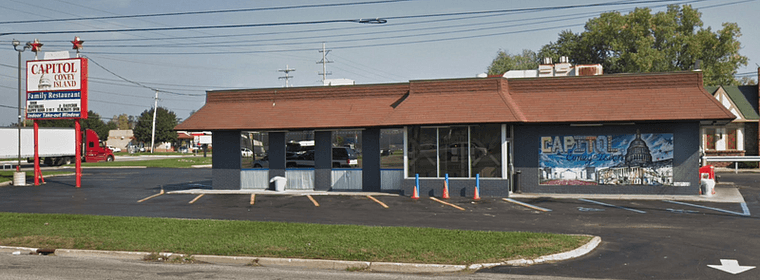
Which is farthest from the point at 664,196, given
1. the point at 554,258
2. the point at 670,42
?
the point at 670,42

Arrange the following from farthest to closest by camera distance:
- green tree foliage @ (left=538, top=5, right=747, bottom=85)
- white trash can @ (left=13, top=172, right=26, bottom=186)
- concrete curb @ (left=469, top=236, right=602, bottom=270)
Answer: green tree foliage @ (left=538, top=5, right=747, bottom=85), white trash can @ (left=13, top=172, right=26, bottom=186), concrete curb @ (left=469, top=236, right=602, bottom=270)

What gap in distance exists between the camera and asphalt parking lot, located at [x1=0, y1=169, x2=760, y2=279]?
10.8 meters

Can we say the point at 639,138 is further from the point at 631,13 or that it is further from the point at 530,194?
the point at 631,13

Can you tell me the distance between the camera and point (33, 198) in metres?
24.1

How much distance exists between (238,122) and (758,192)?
22.3 metres

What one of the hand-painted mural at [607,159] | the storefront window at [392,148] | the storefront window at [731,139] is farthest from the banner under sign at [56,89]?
the storefront window at [731,139]

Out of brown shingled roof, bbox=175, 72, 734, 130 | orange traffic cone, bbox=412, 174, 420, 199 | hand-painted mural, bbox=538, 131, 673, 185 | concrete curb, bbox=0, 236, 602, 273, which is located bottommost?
concrete curb, bbox=0, 236, 602, 273

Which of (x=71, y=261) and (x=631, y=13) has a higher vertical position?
(x=631, y=13)

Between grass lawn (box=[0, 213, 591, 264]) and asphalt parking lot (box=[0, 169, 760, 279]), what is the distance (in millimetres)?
1054

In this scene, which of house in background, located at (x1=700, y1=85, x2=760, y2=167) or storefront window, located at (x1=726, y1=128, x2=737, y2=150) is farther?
storefront window, located at (x1=726, y1=128, x2=737, y2=150)

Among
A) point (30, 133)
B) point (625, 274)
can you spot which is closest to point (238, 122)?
point (625, 274)

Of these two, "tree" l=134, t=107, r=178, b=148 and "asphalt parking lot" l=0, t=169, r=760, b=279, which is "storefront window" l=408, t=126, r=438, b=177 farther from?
"tree" l=134, t=107, r=178, b=148

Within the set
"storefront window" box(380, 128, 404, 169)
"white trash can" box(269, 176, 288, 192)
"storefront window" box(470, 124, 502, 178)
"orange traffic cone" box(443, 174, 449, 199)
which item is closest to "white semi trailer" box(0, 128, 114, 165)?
"white trash can" box(269, 176, 288, 192)

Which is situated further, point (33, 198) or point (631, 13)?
point (631, 13)
